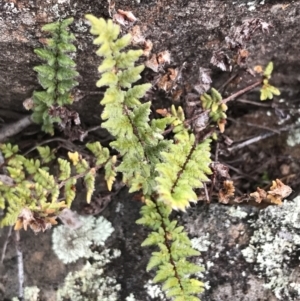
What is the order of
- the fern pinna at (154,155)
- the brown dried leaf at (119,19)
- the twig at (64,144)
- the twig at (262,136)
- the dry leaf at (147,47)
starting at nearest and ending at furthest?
the fern pinna at (154,155) < the brown dried leaf at (119,19) < the dry leaf at (147,47) < the twig at (64,144) < the twig at (262,136)

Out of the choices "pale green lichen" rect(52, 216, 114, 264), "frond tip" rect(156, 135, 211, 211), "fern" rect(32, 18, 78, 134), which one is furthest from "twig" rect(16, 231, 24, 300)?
"frond tip" rect(156, 135, 211, 211)

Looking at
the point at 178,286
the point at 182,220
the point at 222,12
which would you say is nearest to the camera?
the point at 178,286

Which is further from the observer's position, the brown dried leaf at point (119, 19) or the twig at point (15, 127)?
the twig at point (15, 127)

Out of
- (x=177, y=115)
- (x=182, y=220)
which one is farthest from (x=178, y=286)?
(x=177, y=115)

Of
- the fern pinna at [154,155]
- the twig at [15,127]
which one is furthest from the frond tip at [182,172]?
the twig at [15,127]

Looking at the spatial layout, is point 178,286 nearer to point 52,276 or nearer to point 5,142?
point 52,276

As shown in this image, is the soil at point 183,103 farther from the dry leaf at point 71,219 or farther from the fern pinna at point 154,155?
the fern pinna at point 154,155
